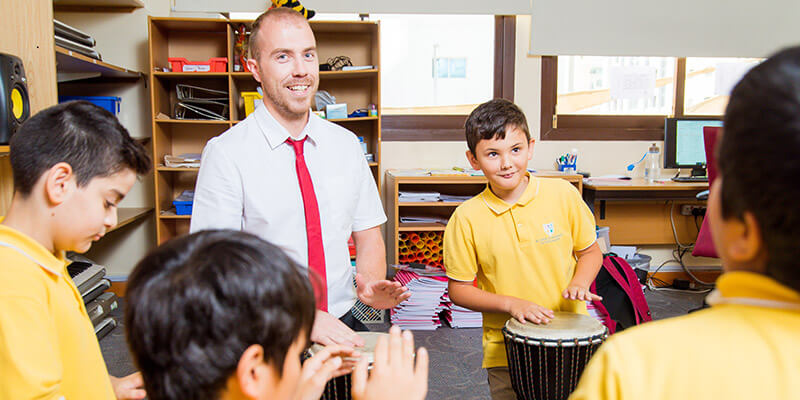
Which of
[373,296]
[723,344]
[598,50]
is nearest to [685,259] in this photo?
[598,50]

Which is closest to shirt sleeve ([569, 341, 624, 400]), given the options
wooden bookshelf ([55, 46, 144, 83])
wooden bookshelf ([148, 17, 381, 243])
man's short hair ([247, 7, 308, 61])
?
man's short hair ([247, 7, 308, 61])

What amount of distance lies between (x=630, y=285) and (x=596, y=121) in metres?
2.05

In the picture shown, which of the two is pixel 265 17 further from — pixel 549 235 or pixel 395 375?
pixel 395 375

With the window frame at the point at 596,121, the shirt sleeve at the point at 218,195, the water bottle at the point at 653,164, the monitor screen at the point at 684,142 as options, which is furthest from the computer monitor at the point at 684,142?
A: the shirt sleeve at the point at 218,195

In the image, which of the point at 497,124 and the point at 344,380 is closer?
the point at 344,380

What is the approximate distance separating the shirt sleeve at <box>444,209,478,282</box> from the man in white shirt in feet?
0.85

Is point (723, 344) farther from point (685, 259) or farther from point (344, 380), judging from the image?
point (685, 259)

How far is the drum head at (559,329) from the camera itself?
1.40 meters

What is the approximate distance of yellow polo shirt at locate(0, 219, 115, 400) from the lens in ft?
2.77

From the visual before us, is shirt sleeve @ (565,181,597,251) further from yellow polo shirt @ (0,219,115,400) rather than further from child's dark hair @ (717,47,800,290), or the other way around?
yellow polo shirt @ (0,219,115,400)

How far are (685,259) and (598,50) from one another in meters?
1.72

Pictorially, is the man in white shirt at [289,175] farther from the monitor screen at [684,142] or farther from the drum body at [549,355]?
the monitor screen at [684,142]

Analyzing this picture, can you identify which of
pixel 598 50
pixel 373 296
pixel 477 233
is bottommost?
pixel 373 296

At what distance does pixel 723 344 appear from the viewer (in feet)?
1.79
